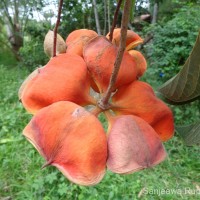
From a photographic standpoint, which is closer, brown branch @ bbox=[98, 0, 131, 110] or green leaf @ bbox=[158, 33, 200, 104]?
brown branch @ bbox=[98, 0, 131, 110]

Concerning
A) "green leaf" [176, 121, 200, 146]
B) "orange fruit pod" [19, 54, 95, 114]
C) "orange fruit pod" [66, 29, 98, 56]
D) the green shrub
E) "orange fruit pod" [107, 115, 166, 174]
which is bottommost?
the green shrub

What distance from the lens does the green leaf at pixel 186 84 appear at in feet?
1.29

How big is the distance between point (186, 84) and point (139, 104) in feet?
0.33

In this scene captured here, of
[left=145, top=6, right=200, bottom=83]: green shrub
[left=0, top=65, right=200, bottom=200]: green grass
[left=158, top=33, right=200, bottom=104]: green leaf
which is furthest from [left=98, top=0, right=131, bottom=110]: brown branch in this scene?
[left=145, top=6, right=200, bottom=83]: green shrub

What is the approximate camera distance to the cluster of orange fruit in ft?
1.01

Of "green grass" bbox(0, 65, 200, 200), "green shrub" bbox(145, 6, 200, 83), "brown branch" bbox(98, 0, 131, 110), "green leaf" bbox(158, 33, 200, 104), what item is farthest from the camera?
"green shrub" bbox(145, 6, 200, 83)

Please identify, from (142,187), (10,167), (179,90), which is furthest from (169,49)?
(179,90)

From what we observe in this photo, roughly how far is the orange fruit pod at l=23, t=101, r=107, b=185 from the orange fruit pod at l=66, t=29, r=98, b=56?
0.11 metres

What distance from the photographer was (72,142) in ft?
1.00

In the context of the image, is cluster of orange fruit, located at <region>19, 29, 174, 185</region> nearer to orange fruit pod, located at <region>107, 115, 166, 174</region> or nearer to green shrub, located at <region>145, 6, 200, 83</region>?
orange fruit pod, located at <region>107, 115, 166, 174</region>

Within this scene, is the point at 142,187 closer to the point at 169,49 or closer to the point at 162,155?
the point at 169,49

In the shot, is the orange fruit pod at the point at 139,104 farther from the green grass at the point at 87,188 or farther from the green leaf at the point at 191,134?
the green grass at the point at 87,188

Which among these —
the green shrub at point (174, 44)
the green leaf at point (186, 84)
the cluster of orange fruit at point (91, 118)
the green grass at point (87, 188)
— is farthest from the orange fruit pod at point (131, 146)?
the green shrub at point (174, 44)

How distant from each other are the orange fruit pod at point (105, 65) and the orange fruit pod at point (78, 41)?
0.04 meters
